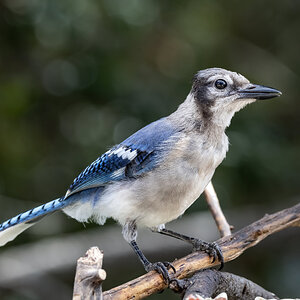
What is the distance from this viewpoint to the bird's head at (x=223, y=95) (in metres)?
3.09

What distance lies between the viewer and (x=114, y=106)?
179 inches

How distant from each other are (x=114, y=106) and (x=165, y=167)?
1.61 meters

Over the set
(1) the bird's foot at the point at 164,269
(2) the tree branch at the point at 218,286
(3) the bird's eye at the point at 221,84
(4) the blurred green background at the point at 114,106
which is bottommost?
(2) the tree branch at the point at 218,286

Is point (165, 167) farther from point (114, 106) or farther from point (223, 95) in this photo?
point (114, 106)

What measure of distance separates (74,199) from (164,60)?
1.73m

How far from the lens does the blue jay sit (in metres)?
2.98

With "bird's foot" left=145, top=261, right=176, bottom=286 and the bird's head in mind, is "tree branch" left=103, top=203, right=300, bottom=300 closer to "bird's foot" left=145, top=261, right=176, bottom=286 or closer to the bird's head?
"bird's foot" left=145, top=261, right=176, bottom=286

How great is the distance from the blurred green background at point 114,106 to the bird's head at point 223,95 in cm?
126

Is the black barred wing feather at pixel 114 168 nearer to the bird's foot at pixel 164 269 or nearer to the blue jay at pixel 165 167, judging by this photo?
the blue jay at pixel 165 167

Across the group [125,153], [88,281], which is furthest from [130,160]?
[88,281]

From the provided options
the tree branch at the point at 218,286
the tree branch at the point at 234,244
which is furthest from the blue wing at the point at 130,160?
the tree branch at the point at 218,286

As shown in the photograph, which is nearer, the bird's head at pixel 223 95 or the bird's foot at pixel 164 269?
the bird's foot at pixel 164 269

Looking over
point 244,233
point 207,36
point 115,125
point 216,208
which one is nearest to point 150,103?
point 115,125

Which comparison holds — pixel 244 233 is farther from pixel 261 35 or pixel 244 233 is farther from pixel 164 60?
pixel 261 35
